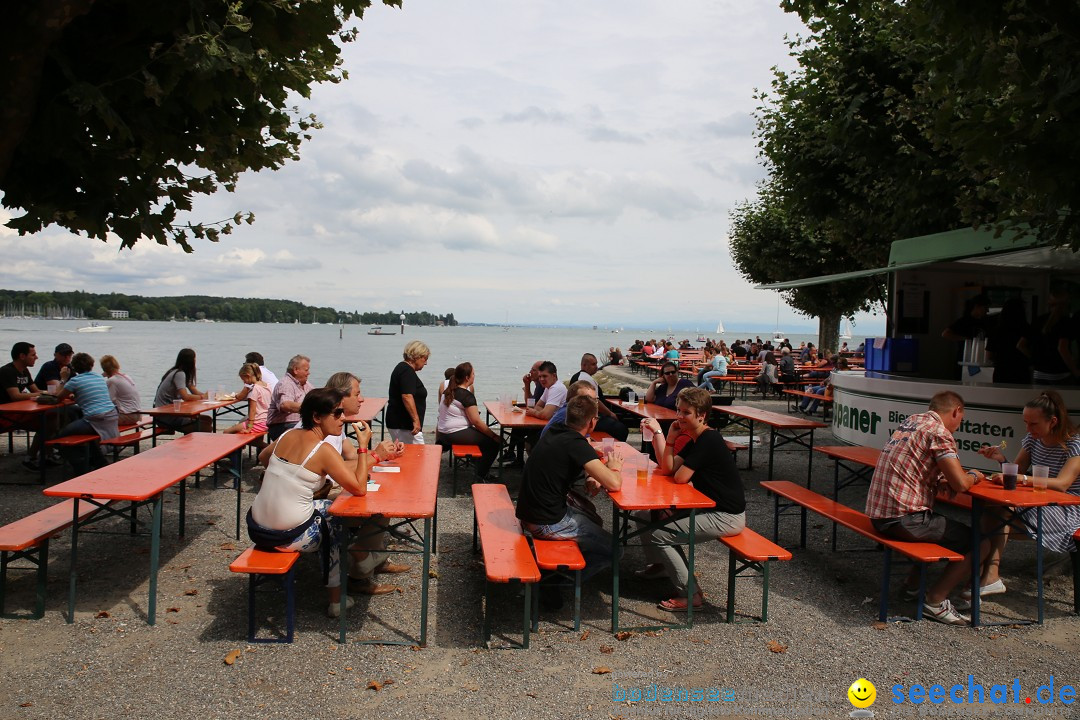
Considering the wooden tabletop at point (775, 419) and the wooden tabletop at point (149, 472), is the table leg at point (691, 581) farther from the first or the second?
the wooden tabletop at point (775, 419)

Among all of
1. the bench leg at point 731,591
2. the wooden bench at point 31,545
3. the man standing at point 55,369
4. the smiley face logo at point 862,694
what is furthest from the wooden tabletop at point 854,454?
the man standing at point 55,369

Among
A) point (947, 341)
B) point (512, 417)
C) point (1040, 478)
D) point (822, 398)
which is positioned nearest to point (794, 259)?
point (822, 398)

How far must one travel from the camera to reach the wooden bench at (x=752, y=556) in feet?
13.3

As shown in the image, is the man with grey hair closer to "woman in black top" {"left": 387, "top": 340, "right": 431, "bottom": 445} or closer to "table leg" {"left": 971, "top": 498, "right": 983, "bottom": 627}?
"woman in black top" {"left": 387, "top": 340, "right": 431, "bottom": 445}

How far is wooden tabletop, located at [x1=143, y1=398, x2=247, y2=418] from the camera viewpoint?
7477 millimetres

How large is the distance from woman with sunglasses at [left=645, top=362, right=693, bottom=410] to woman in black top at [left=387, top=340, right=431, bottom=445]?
10.3 feet

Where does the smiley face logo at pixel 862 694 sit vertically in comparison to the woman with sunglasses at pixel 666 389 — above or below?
below

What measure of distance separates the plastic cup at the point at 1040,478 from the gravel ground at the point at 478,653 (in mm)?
782

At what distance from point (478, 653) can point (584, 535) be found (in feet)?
3.09

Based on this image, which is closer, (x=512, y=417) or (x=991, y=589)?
(x=991, y=589)

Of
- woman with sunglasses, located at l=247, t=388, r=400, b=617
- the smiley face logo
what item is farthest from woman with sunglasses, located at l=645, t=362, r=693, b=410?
woman with sunglasses, located at l=247, t=388, r=400, b=617

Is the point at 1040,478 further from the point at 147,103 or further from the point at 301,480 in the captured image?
the point at 147,103

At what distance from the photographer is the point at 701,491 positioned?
14.7ft

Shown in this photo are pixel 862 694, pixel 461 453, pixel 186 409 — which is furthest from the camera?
pixel 186 409
